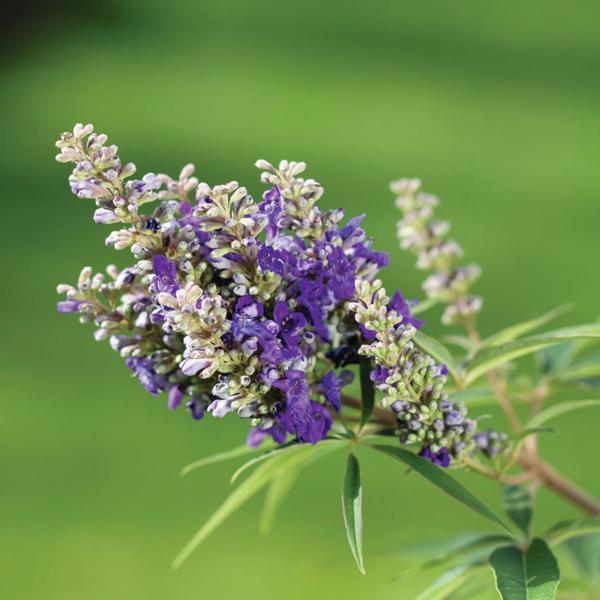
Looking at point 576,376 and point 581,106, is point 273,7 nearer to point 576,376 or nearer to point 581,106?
point 581,106

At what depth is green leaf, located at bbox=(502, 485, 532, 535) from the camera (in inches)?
58.4

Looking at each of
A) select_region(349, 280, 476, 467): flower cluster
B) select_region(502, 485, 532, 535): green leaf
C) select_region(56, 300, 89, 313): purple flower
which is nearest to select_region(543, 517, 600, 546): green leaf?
select_region(502, 485, 532, 535): green leaf

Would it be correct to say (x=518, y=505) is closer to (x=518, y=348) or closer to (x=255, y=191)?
(x=518, y=348)

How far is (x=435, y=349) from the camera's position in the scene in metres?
1.30

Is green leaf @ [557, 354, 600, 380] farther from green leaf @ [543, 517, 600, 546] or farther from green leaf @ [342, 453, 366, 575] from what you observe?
green leaf @ [342, 453, 366, 575]

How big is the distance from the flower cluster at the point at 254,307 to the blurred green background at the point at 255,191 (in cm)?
89

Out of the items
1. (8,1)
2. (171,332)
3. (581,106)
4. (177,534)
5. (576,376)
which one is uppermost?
(8,1)

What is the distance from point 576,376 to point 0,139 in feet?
17.2

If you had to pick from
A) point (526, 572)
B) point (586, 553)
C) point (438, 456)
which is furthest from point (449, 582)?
point (586, 553)

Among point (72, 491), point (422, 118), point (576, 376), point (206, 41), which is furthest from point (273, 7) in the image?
point (576, 376)

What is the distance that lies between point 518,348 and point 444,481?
0.24m

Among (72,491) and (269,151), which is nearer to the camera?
(72,491)

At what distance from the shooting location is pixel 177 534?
142 inches

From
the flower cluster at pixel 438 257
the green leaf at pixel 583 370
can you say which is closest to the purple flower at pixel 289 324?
Answer: the flower cluster at pixel 438 257
